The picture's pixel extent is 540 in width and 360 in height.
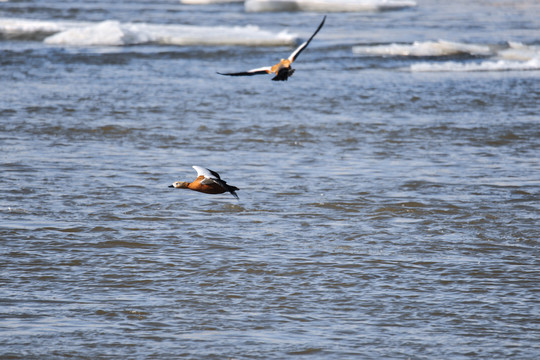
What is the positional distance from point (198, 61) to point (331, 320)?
1433 cm

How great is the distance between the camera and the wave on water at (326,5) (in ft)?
101

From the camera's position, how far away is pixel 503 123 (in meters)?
12.6

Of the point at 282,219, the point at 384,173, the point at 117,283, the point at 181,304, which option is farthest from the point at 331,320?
the point at 384,173

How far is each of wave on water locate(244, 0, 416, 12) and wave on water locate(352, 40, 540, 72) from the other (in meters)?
9.75

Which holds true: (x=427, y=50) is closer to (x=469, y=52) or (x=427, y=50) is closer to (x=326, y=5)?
(x=469, y=52)

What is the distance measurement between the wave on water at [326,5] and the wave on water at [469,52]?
9.75m

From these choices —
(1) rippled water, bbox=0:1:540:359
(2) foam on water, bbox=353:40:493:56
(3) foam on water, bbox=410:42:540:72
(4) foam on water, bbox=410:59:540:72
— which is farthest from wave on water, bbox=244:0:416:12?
(1) rippled water, bbox=0:1:540:359

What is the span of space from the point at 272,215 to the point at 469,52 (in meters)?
13.3

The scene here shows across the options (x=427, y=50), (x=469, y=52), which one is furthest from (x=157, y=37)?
(x=469, y=52)

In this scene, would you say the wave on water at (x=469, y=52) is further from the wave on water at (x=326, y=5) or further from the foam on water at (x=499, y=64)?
the wave on water at (x=326, y=5)

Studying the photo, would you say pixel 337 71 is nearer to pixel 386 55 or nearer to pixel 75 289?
pixel 386 55

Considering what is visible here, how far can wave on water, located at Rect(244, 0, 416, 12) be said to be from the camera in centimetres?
3078

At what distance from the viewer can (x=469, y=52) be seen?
2028 centimetres

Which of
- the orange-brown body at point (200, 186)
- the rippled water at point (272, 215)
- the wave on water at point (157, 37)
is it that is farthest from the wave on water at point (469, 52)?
the orange-brown body at point (200, 186)
